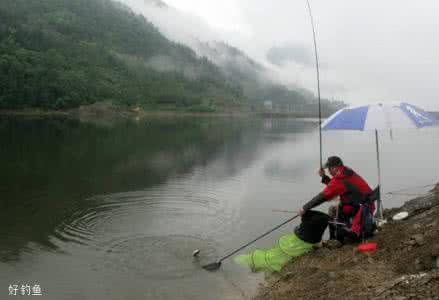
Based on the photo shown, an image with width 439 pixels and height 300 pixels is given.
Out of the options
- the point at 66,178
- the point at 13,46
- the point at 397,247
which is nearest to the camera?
the point at 397,247

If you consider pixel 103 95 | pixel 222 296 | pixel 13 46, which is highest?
pixel 13 46

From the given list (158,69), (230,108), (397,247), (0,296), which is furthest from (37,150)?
(158,69)

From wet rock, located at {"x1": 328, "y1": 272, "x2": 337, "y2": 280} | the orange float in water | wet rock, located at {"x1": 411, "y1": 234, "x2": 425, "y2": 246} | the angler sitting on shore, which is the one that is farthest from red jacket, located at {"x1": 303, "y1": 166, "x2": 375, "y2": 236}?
wet rock, located at {"x1": 328, "y1": 272, "x2": 337, "y2": 280}

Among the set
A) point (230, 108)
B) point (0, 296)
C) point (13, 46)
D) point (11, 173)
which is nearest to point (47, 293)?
point (0, 296)

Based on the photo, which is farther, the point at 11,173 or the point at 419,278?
the point at 11,173

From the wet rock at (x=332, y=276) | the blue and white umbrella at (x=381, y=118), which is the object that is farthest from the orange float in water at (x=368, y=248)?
the blue and white umbrella at (x=381, y=118)

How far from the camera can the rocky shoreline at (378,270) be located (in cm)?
463

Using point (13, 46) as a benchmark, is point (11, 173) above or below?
below

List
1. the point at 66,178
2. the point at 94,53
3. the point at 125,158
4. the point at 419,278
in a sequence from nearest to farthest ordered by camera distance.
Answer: the point at 419,278 < the point at 66,178 < the point at 125,158 < the point at 94,53

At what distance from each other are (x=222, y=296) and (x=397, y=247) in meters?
2.95

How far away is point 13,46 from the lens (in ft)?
340

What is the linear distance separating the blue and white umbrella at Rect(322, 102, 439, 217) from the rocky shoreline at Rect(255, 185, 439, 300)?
5.28 feet

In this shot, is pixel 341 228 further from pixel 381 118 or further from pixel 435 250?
pixel 435 250

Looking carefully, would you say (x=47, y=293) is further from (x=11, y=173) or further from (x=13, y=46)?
(x=13, y=46)
